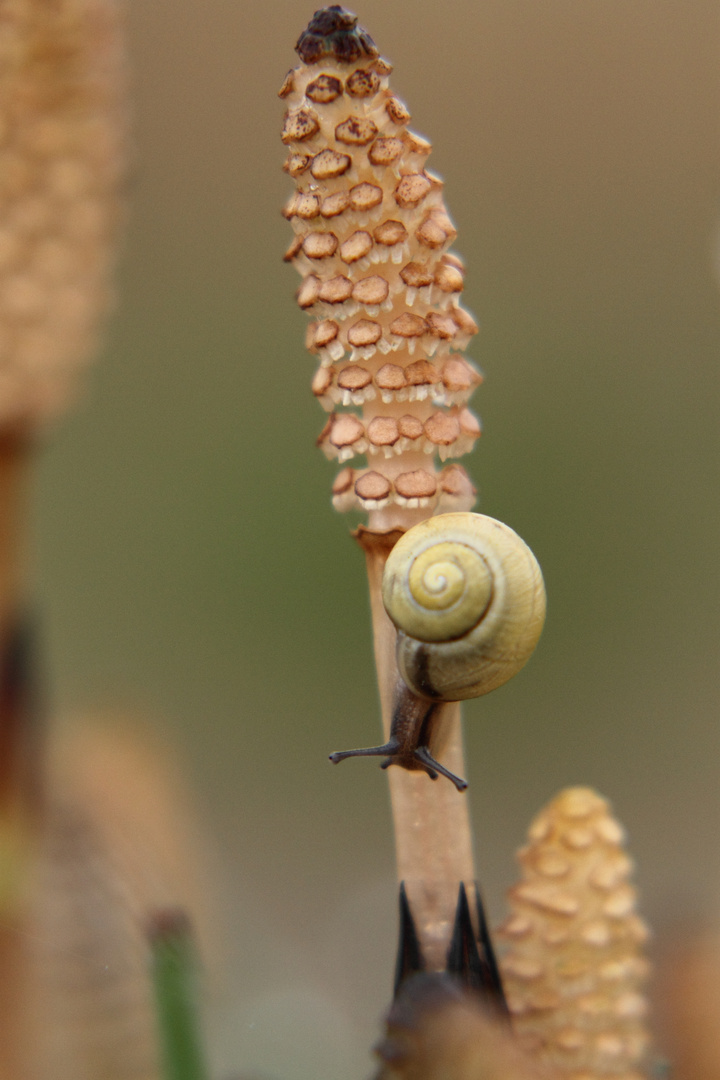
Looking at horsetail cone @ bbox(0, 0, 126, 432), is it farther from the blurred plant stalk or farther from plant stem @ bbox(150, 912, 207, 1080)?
plant stem @ bbox(150, 912, 207, 1080)

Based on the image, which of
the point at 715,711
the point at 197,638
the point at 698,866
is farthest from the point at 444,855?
the point at 197,638

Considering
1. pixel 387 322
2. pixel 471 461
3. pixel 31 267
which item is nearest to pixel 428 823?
pixel 387 322

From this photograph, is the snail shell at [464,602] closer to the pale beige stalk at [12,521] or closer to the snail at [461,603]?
the snail at [461,603]

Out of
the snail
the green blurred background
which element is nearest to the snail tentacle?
the snail

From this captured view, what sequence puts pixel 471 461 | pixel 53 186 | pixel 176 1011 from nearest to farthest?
1. pixel 176 1011
2. pixel 53 186
3. pixel 471 461

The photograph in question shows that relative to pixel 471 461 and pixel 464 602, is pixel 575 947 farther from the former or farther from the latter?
pixel 471 461

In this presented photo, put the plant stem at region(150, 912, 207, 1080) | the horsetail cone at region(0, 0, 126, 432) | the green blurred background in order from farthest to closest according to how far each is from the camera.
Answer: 1. the green blurred background
2. the horsetail cone at region(0, 0, 126, 432)
3. the plant stem at region(150, 912, 207, 1080)
